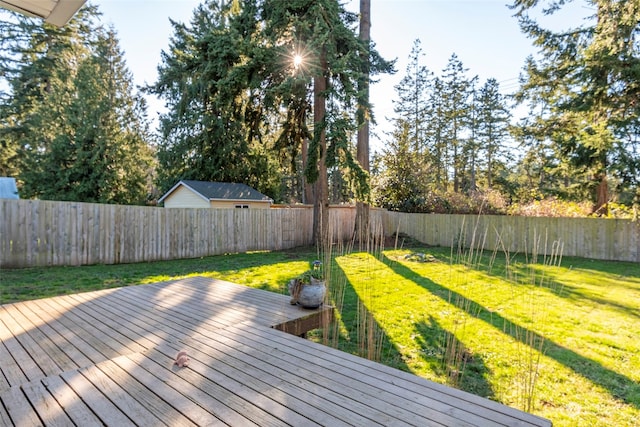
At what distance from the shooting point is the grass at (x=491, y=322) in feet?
7.83

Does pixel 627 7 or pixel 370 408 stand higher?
pixel 627 7

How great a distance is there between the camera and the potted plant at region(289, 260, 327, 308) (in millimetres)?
3066

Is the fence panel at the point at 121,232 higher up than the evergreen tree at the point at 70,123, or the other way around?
the evergreen tree at the point at 70,123

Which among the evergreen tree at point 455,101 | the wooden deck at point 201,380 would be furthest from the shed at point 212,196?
the evergreen tree at point 455,101

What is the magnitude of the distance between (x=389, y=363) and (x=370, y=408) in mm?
1405

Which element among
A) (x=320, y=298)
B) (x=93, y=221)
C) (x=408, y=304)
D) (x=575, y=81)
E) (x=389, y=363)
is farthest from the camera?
Result: (x=575, y=81)

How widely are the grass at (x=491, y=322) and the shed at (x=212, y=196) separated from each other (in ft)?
18.2

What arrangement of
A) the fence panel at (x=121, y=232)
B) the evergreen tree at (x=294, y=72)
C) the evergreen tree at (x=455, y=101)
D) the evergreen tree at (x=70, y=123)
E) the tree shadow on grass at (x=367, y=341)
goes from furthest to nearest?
the evergreen tree at (x=455, y=101) → the evergreen tree at (x=70, y=123) → the evergreen tree at (x=294, y=72) → the fence panel at (x=121, y=232) → the tree shadow on grass at (x=367, y=341)

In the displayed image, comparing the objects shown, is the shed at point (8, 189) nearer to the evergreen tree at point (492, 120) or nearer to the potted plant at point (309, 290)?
the potted plant at point (309, 290)

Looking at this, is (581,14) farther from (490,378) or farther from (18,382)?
(18,382)

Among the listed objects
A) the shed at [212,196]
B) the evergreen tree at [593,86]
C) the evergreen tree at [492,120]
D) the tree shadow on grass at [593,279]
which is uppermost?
the evergreen tree at [492,120]

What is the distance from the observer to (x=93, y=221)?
7262mm

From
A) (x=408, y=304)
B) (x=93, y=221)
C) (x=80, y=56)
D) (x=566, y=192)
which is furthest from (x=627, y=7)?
(x=80, y=56)

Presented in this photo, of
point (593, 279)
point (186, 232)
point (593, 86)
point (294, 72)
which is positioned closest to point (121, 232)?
point (186, 232)
